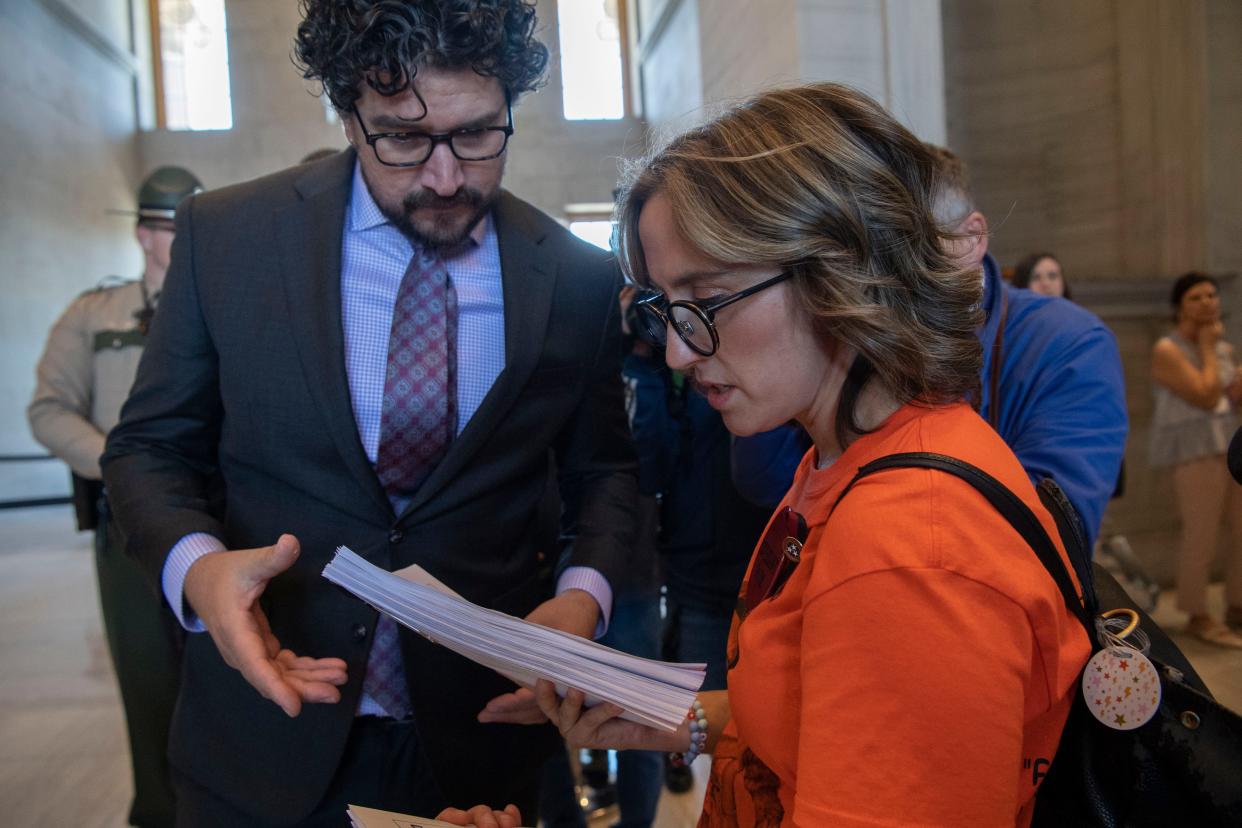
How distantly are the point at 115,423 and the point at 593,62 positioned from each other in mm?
11808

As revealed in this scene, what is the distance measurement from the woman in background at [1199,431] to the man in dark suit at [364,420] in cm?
451

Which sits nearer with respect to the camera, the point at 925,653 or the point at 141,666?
the point at 925,653

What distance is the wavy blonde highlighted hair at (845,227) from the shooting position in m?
0.95

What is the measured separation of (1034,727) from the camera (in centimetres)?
90

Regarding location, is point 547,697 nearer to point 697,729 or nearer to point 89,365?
point 697,729

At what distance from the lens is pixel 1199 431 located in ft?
16.5

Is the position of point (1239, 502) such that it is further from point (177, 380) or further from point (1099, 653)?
point (177, 380)

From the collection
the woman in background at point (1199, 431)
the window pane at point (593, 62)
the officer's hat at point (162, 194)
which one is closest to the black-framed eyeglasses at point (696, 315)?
the officer's hat at point (162, 194)

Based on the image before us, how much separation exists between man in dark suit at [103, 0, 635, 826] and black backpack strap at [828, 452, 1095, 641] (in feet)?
2.42

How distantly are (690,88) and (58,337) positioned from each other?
7.76 metres

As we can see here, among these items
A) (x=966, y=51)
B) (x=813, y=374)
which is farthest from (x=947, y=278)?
(x=966, y=51)

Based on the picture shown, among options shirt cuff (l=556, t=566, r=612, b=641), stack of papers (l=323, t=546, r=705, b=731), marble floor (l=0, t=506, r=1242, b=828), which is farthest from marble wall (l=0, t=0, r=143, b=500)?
stack of papers (l=323, t=546, r=705, b=731)

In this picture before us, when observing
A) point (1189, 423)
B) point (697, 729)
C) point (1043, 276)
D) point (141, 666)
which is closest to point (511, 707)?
point (697, 729)

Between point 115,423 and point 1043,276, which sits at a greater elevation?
point 1043,276
